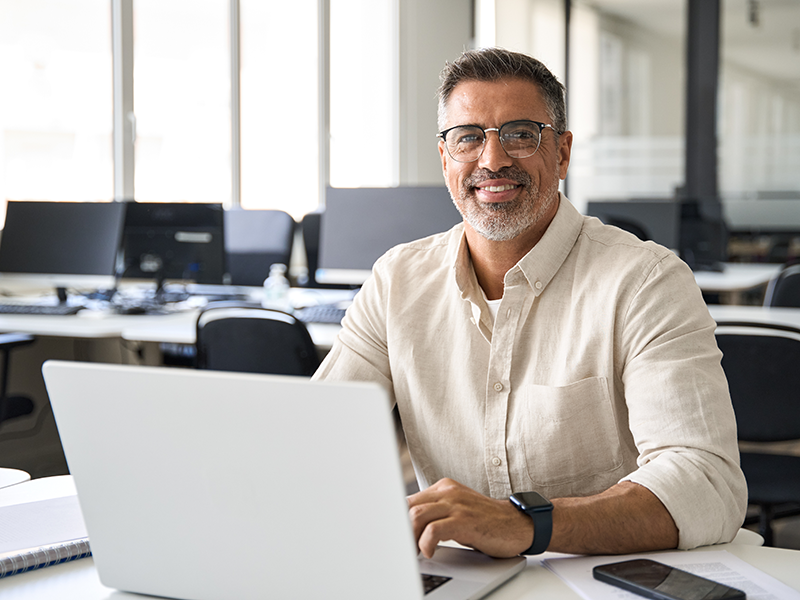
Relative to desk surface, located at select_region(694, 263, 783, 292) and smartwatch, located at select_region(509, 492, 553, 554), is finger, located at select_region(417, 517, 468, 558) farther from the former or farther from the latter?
desk surface, located at select_region(694, 263, 783, 292)

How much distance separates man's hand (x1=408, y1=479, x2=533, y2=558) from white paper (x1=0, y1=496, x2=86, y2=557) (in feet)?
1.38

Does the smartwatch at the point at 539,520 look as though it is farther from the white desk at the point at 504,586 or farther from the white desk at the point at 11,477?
the white desk at the point at 11,477

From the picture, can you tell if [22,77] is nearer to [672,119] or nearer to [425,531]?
[425,531]

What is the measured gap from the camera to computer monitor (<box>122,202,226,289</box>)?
3.48 meters

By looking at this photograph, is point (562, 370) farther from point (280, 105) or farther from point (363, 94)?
point (363, 94)

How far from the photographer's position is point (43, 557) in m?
0.95

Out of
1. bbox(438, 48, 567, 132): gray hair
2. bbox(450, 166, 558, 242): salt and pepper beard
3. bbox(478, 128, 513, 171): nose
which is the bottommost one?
bbox(450, 166, 558, 242): salt and pepper beard

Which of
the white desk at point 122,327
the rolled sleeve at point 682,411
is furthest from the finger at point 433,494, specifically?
the white desk at point 122,327

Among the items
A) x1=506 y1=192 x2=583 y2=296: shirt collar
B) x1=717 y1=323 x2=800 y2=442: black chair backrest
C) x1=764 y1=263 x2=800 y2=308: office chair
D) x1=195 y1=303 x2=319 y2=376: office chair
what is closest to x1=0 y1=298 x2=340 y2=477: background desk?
x1=195 y1=303 x2=319 y2=376: office chair

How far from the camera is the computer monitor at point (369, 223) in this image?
9.48ft

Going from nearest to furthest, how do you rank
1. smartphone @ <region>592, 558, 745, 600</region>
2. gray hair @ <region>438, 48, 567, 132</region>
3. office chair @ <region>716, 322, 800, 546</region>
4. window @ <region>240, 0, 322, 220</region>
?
smartphone @ <region>592, 558, 745, 600</region>, gray hair @ <region>438, 48, 567, 132</region>, office chair @ <region>716, 322, 800, 546</region>, window @ <region>240, 0, 322, 220</region>

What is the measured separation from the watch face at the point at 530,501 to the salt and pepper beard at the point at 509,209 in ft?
1.76

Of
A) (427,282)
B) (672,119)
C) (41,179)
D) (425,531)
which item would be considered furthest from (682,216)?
(425,531)

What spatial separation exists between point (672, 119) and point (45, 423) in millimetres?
5491
